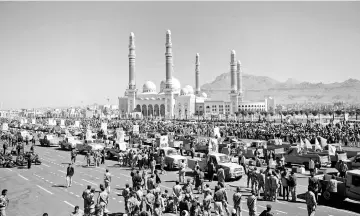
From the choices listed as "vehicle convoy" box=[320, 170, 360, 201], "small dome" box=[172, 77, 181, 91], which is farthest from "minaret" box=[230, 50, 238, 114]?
"vehicle convoy" box=[320, 170, 360, 201]

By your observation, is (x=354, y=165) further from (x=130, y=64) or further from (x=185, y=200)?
(x=130, y=64)

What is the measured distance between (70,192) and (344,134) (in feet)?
88.0

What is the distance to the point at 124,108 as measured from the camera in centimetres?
10656

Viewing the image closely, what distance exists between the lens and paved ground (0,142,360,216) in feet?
38.4

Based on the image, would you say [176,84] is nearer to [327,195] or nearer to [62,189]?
[62,189]

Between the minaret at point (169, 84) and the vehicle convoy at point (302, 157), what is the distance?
2658 inches

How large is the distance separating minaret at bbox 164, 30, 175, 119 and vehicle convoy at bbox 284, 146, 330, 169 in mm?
67504

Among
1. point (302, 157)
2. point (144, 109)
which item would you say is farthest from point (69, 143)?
point (144, 109)

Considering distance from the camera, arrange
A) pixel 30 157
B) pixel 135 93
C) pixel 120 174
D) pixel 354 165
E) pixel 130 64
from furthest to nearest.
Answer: pixel 135 93 → pixel 130 64 → pixel 30 157 → pixel 120 174 → pixel 354 165

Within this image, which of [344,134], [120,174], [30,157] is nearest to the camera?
[120,174]

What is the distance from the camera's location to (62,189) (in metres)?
15.0

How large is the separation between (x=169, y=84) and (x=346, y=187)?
78560 millimetres

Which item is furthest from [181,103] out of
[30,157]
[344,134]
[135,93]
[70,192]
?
[70,192]

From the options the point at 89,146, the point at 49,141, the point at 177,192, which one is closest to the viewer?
the point at 177,192
